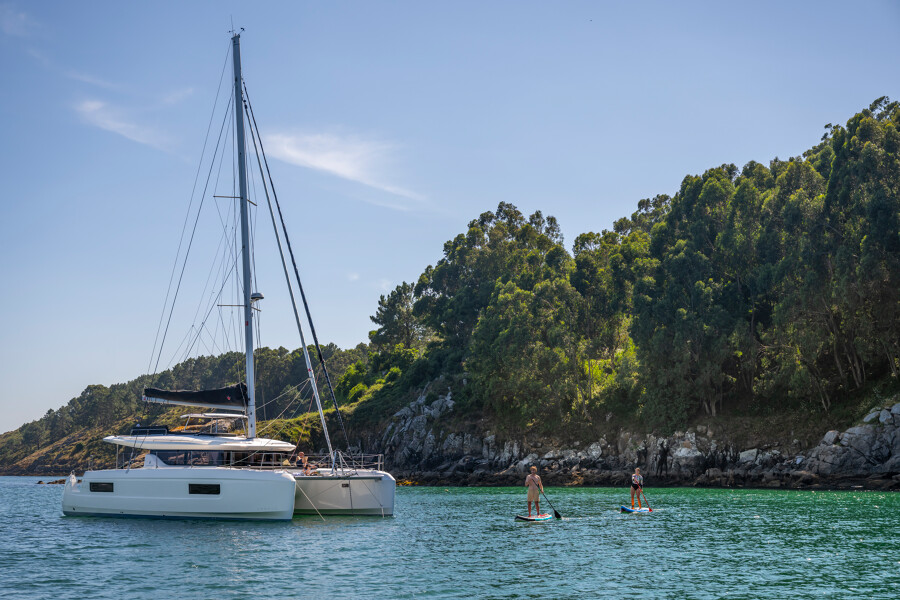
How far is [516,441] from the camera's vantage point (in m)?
74.8

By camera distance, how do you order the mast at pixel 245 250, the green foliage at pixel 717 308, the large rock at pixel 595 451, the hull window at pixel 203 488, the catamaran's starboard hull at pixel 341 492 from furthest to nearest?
the large rock at pixel 595 451 < the green foliage at pixel 717 308 < the mast at pixel 245 250 < the catamaran's starboard hull at pixel 341 492 < the hull window at pixel 203 488

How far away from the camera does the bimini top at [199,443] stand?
100 feet

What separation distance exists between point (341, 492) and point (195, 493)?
6.05 m

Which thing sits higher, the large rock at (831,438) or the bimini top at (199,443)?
the bimini top at (199,443)

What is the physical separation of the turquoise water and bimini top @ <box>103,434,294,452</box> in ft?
10.4

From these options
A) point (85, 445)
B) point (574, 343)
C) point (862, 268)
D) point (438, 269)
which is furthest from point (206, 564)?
point (85, 445)

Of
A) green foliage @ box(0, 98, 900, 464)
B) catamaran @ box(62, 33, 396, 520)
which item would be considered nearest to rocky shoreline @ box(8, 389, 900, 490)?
green foliage @ box(0, 98, 900, 464)

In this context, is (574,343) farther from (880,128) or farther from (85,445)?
(85,445)

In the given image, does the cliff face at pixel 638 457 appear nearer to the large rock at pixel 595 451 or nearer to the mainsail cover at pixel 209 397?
the large rock at pixel 595 451

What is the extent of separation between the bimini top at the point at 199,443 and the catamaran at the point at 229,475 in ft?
0.14

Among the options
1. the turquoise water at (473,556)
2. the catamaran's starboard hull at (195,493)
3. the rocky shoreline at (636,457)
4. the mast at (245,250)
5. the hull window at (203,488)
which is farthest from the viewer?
the rocky shoreline at (636,457)

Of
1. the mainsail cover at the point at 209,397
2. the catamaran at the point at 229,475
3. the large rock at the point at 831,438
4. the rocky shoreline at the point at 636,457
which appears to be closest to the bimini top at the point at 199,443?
the catamaran at the point at 229,475

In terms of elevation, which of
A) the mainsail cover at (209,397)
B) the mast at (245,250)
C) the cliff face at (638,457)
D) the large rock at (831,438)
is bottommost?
the cliff face at (638,457)

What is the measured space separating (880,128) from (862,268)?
10.6 meters
